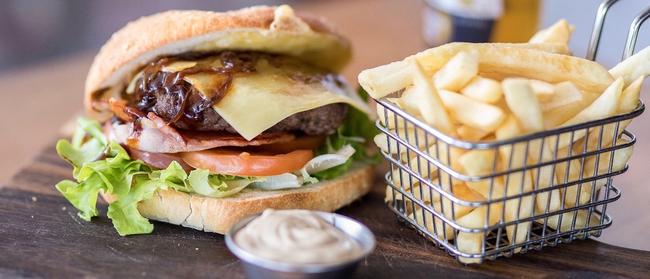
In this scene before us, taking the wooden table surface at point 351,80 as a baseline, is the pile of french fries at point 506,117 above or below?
above

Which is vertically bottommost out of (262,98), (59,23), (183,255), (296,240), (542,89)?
(59,23)

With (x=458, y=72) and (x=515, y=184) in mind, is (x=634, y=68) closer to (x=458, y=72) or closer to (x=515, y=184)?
(x=515, y=184)

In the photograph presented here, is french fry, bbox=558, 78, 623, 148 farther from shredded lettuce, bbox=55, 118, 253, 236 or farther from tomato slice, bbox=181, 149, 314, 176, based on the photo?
shredded lettuce, bbox=55, 118, 253, 236

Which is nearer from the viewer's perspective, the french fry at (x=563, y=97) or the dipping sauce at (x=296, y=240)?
the dipping sauce at (x=296, y=240)

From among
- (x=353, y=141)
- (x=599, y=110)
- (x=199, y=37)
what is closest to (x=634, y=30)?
(x=599, y=110)

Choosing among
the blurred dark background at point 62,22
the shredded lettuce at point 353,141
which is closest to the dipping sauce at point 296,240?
the shredded lettuce at point 353,141

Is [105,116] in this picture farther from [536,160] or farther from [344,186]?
[536,160]

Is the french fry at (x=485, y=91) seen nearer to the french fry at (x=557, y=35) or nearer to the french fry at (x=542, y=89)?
the french fry at (x=542, y=89)
